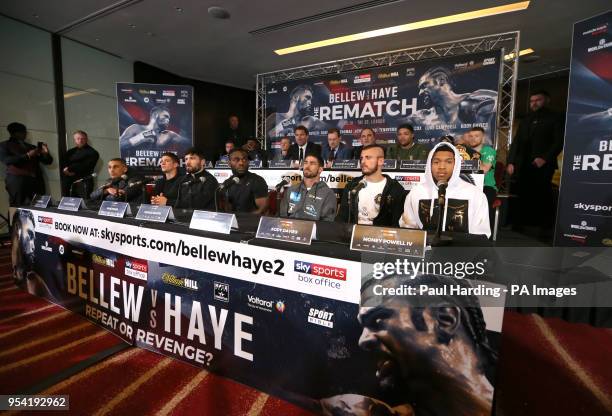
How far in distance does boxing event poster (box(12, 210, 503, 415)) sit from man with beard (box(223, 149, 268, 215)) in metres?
1.44

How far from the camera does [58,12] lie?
4.79m

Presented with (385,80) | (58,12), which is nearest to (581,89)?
(385,80)

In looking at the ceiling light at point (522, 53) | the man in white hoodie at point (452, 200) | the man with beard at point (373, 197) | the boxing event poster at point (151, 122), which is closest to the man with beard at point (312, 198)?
the man with beard at point (373, 197)

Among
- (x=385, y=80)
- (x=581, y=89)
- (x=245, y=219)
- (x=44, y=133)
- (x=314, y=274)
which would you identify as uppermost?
(x=385, y=80)

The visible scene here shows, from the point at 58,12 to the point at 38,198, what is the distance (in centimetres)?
393

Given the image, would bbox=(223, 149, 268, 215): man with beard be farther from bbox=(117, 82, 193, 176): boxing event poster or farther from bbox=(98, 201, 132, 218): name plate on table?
bbox=(117, 82, 193, 176): boxing event poster

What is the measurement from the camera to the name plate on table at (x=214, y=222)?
155cm

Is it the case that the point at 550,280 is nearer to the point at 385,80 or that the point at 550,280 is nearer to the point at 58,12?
the point at 385,80

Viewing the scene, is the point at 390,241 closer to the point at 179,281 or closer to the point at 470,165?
the point at 179,281

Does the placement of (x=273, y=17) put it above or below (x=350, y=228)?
above

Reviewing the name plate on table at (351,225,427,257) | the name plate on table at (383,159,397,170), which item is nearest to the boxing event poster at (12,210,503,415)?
the name plate on table at (351,225,427,257)

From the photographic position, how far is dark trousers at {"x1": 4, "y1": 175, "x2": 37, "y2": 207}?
468 centimetres

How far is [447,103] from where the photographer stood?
598 cm

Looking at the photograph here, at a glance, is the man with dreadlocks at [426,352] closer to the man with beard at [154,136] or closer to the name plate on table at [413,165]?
the name plate on table at [413,165]
